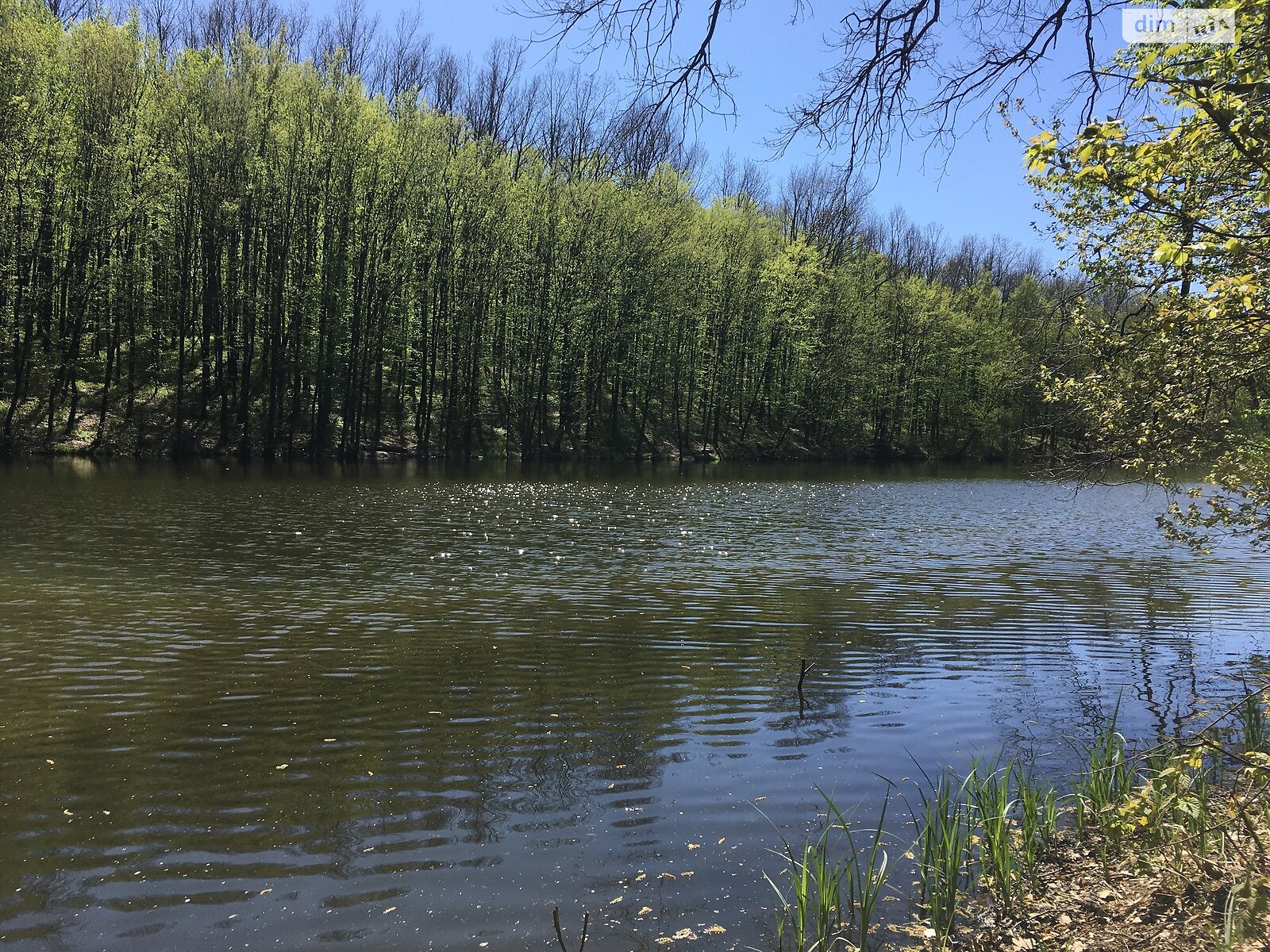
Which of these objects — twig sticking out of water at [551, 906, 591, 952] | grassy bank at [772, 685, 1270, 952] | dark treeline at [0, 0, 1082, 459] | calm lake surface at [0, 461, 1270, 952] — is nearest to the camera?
twig sticking out of water at [551, 906, 591, 952]

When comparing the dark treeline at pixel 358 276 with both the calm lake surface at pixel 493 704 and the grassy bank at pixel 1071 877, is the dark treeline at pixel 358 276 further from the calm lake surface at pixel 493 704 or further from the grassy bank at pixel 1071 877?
the grassy bank at pixel 1071 877

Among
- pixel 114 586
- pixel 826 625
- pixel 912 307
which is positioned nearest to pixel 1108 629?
pixel 826 625

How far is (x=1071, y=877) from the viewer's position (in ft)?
16.3

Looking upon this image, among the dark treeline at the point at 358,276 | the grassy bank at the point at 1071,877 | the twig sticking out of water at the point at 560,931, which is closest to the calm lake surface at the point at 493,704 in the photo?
the twig sticking out of water at the point at 560,931

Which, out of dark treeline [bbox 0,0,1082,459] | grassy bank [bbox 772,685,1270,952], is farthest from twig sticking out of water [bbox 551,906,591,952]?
dark treeline [bbox 0,0,1082,459]

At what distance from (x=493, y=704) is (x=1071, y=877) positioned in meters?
5.76

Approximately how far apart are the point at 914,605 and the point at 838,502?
19.5 m

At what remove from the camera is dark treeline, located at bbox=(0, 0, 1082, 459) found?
3762 centimetres

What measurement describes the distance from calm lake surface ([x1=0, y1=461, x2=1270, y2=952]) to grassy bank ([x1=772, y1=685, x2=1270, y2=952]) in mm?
584

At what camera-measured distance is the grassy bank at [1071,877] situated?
13.6 ft

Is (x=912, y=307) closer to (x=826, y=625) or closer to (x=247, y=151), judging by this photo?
(x=247, y=151)

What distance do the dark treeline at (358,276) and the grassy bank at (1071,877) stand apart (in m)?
22.0

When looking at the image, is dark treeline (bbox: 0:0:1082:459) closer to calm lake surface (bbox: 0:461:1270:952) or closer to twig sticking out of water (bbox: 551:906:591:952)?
calm lake surface (bbox: 0:461:1270:952)

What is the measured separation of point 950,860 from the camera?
4.63 meters
